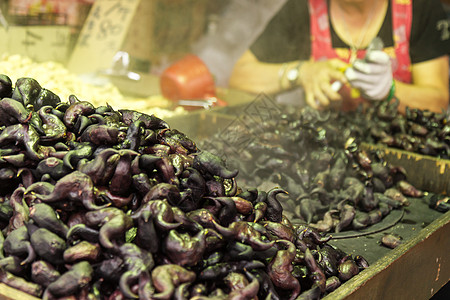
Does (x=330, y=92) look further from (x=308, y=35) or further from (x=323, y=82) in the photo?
(x=308, y=35)

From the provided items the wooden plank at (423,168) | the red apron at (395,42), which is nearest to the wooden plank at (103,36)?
the wooden plank at (423,168)

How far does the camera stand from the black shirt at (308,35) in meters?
3.94

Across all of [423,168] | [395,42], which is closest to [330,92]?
[423,168]

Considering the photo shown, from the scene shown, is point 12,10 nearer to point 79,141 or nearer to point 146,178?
point 79,141

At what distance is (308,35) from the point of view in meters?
4.26

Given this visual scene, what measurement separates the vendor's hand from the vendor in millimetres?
12

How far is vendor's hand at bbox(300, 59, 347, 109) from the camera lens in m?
3.12

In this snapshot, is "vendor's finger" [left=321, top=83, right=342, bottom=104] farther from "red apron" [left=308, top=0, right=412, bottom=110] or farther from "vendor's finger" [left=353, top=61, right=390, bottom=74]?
"red apron" [left=308, top=0, right=412, bottom=110]

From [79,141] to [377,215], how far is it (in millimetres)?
1214

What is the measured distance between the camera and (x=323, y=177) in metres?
1.93

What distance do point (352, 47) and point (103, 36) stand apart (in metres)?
2.25

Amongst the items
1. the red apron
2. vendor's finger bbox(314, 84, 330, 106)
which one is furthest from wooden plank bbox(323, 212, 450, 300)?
the red apron

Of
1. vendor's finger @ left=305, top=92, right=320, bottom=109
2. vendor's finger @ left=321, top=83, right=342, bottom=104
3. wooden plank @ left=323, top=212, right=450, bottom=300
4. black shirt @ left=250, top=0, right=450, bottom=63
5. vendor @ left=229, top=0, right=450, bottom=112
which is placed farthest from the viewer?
black shirt @ left=250, top=0, right=450, bottom=63

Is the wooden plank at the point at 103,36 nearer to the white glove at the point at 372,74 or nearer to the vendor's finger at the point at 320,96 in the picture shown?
the vendor's finger at the point at 320,96
